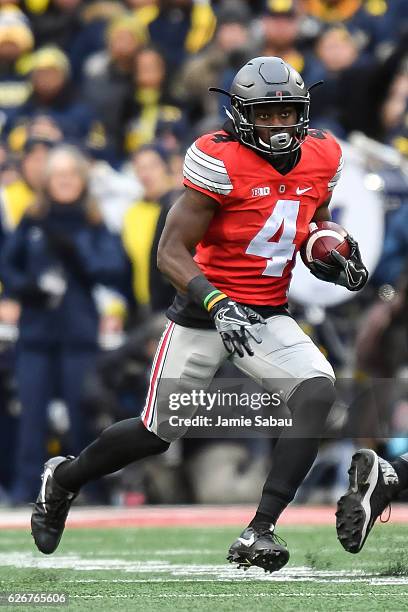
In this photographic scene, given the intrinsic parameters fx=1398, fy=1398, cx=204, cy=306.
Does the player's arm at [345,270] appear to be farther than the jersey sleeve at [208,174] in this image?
Yes

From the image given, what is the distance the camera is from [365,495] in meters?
4.63

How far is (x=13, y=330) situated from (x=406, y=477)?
424 cm

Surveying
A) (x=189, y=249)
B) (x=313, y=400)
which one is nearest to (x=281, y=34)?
(x=189, y=249)

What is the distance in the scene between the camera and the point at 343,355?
823cm

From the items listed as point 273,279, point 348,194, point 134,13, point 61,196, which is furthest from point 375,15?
point 273,279

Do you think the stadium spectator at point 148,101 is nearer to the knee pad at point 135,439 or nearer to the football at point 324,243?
the football at point 324,243

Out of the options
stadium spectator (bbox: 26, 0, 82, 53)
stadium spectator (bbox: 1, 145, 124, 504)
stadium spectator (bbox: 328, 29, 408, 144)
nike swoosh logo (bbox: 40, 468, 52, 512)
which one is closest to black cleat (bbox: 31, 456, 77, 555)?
nike swoosh logo (bbox: 40, 468, 52, 512)

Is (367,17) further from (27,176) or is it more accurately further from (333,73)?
(27,176)

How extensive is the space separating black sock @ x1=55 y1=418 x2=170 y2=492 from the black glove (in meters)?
0.82

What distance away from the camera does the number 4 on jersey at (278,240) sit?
4.75m

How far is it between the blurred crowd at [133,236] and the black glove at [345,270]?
279 centimetres

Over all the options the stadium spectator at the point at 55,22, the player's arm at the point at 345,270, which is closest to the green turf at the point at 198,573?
the player's arm at the point at 345,270

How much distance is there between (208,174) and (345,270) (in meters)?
0.63

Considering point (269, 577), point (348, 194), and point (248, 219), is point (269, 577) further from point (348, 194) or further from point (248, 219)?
point (348, 194)
